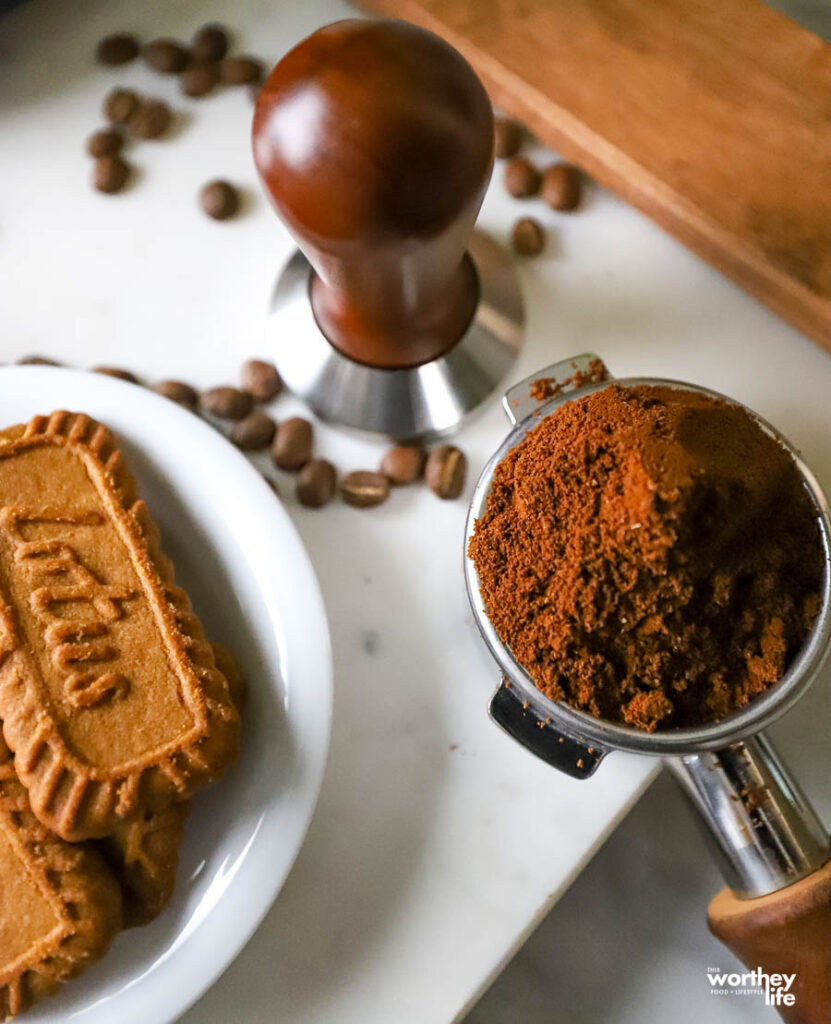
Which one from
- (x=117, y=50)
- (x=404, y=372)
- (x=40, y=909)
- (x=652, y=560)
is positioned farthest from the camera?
(x=117, y=50)

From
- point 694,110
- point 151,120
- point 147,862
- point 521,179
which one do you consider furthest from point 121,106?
point 147,862

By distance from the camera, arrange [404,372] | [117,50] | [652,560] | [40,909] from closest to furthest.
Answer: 1. [652,560]
2. [40,909]
3. [404,372]
4. [117,50]

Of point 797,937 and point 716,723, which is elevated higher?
point 716,723

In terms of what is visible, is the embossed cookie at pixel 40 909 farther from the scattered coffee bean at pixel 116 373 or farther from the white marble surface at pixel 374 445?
the scattered coffee bean at pixel 116 373

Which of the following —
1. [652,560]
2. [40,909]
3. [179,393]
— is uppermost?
[652,560]

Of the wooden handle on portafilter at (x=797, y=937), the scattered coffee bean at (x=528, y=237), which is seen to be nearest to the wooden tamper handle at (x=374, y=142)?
the scattered coffee bean at (x=528, y=237)

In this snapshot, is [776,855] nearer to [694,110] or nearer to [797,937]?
[797,937]
